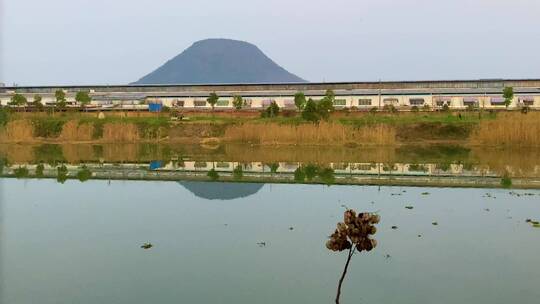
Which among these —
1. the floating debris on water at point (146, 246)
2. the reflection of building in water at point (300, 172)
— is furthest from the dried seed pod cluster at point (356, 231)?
the reflection of building in water at point (300, 172)

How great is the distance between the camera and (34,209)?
1244cm

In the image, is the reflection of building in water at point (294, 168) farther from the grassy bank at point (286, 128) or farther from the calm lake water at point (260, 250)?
the grassy bank at point (286, 128)

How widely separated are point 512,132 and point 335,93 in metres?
20.7

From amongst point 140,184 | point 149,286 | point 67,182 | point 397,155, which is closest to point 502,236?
point 149,286

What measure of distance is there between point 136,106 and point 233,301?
4095cm

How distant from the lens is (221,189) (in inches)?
624

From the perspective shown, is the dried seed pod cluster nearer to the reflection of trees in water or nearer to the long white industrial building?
the reflection of trees in water

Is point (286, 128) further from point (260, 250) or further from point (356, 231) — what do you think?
point (356, 231)

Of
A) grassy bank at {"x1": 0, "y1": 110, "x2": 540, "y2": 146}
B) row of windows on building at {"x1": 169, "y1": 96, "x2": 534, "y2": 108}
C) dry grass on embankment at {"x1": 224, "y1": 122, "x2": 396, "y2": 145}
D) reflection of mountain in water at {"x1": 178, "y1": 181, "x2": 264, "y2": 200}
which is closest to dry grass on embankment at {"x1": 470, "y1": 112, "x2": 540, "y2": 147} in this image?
grassy bank at {"x1": 0, "y1": 110, "x2": 540, "y2": 146}

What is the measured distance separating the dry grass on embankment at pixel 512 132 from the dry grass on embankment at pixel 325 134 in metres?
4.67

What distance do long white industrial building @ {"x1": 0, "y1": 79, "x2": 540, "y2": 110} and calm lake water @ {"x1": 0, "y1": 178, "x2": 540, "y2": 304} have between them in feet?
98.3

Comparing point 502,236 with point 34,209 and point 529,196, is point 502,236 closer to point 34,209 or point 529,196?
point 529,196

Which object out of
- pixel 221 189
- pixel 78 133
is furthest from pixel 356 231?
pixel 78 133

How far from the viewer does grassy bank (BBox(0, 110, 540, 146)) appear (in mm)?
27734
